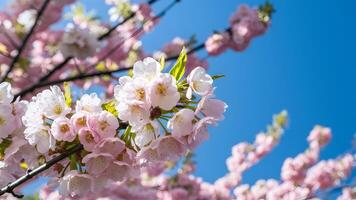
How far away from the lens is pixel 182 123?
1641 millimetres

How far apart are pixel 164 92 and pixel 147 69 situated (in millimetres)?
124

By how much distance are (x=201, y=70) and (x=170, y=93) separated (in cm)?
18

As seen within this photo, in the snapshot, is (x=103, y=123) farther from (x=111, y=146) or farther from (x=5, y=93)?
(x=5, y=93)

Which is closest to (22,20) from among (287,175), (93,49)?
(93,49)

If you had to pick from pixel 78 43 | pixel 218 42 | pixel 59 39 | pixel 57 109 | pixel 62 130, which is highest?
pixel 59 39

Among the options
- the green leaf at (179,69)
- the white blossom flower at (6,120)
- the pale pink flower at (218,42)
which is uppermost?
the pale pink flower at (218,42)

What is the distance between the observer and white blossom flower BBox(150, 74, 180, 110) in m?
1.57

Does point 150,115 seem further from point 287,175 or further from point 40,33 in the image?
point 287,175

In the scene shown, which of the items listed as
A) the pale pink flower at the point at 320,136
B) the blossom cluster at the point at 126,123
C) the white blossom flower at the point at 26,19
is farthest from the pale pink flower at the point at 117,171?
the pale pink flower at the point at 320,136

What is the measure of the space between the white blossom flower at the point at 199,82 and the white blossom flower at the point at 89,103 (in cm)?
34

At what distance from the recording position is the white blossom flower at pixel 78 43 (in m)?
4.96

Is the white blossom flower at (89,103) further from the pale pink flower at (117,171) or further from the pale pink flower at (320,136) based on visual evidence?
the pale pink flower at (320,136)

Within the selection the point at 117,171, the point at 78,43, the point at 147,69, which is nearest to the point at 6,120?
the point at 117,171

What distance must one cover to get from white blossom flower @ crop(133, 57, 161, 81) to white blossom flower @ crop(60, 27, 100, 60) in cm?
347
